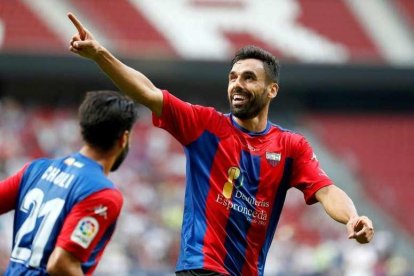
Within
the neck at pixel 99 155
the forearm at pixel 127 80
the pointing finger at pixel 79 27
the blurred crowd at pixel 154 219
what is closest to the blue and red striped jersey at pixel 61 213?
the neck at pixel 99 155

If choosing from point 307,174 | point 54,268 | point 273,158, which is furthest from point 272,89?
point 54,268

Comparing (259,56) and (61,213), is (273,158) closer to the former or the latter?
(259,56)

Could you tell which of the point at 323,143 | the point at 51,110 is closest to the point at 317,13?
the point at 323,143

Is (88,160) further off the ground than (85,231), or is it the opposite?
(88,160)

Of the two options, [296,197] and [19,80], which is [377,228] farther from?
[19,80]

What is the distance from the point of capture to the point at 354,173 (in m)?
20.9

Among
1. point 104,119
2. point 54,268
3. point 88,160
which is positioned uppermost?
point 104,119

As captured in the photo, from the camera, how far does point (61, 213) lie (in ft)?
16.8

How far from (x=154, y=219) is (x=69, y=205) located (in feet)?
37.0

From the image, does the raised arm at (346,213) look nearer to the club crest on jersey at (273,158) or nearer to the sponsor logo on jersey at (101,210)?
the club crest on jersey at (273,158)

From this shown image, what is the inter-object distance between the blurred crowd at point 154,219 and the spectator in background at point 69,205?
6.64 meters

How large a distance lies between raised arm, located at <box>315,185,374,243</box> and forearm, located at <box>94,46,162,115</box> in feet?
3.64

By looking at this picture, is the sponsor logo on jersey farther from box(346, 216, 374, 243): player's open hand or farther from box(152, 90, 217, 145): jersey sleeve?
box(346, 216, 374, 243): player's open hand

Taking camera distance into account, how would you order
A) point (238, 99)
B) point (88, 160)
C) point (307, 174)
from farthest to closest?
point (307, 174), point (238, 99), point (88, 160)
